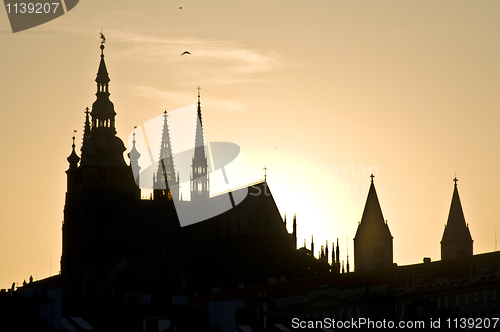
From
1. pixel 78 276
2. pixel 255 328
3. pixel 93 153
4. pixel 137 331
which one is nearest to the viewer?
pixel 137 331

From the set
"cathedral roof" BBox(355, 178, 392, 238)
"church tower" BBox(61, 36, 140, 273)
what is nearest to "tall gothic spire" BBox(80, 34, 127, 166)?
"church tower" BBox(61, 36, 140, 273)

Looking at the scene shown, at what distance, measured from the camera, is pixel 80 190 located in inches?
4808

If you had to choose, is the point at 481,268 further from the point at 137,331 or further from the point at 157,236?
the point at 137,331

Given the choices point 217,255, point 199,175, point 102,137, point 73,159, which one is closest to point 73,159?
point 73,159

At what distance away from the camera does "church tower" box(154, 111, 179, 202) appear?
425ft

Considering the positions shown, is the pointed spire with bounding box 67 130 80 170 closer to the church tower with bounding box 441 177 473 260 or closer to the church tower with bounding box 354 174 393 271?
the church tower with bounding box 354 174 393 271

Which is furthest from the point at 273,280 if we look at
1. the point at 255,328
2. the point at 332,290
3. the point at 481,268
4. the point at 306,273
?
the point at 255,328

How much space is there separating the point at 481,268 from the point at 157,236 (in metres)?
41.0

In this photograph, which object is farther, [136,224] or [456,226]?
[136,224]

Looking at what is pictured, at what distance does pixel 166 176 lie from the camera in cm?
13062

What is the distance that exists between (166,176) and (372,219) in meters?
26.5

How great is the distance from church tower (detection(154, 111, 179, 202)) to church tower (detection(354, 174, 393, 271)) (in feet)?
78.8

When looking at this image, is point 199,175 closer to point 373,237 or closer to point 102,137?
point 102,137

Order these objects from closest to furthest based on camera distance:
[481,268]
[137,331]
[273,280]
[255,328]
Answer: [137,331], [255,328], [481,268], [273,280]
